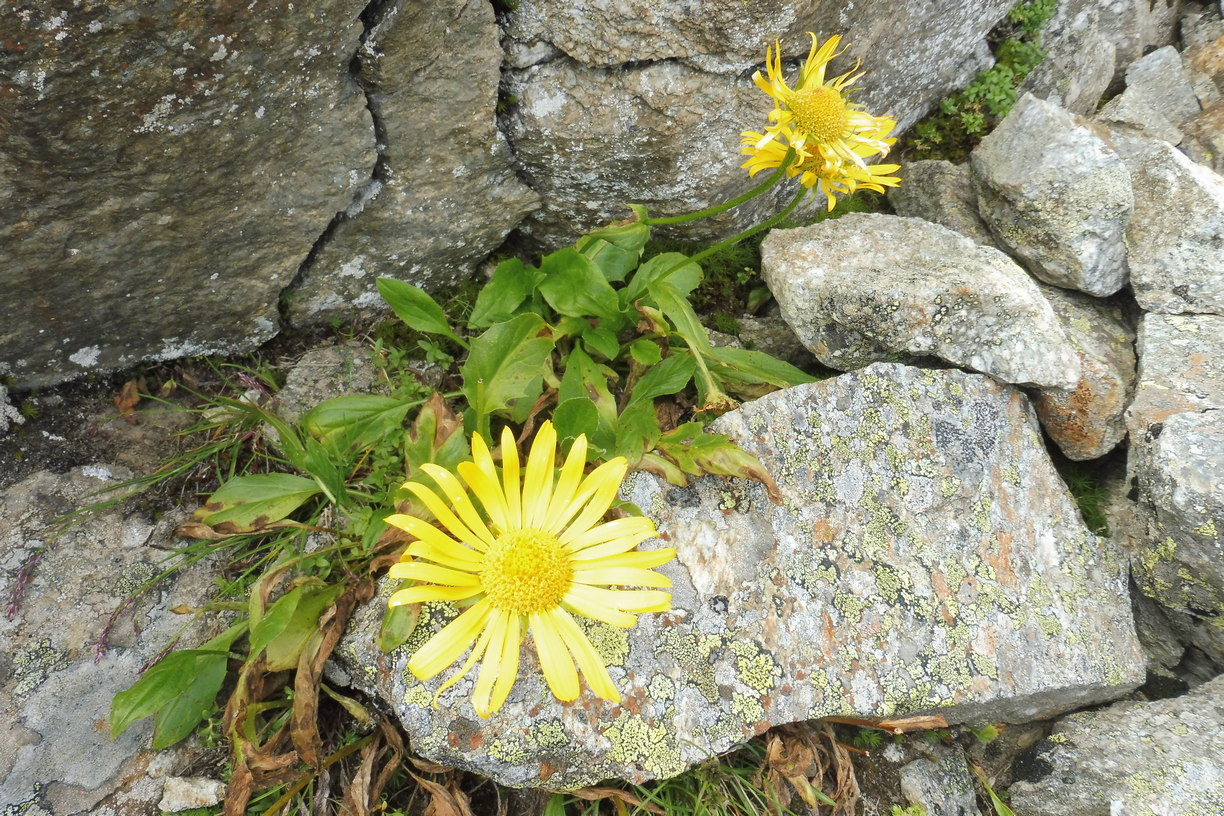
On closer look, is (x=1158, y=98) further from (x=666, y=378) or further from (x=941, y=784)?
(x=941, y=784)

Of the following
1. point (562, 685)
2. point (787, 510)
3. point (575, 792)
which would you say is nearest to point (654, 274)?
point (787, 510)

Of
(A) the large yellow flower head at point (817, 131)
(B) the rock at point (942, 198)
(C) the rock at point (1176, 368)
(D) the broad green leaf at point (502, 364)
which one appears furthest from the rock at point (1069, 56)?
(D) the broad green leaf at point (502, 364)

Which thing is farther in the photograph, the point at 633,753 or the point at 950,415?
the point at 950,415

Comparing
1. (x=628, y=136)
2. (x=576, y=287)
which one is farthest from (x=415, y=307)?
(x=628, y=136)

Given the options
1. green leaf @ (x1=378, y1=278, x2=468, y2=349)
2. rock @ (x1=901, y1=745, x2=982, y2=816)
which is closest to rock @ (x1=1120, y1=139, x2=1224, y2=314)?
rock @ (x1=901, y1=745, x2=982, y2=816)

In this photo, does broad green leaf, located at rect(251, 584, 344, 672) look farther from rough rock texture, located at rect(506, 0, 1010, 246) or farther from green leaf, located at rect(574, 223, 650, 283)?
rough rock texture, located at rect(506, 0, 1010, 246)

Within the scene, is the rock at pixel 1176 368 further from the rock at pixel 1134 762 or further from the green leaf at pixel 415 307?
the green leaf at pixel 415 307

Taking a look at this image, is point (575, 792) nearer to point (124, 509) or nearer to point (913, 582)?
point (913, 582)
